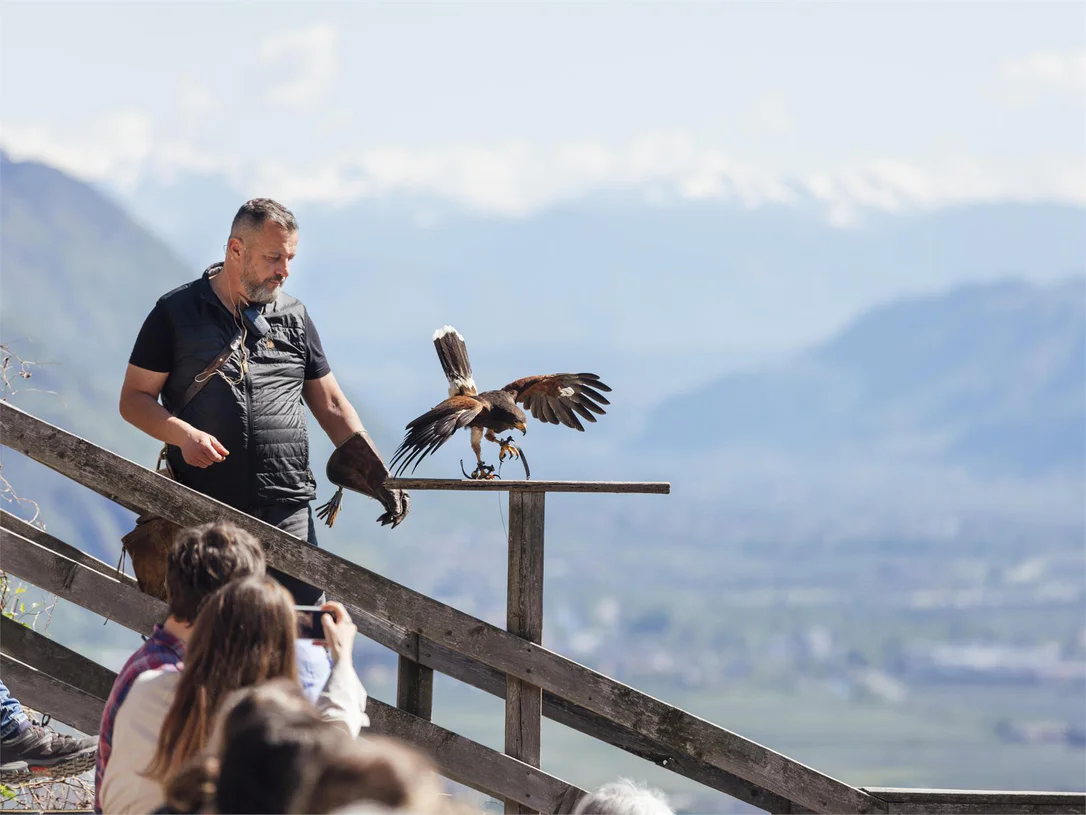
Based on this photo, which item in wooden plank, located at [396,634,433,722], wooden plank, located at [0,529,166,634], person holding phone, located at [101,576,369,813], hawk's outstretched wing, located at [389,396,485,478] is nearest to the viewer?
person holding phone, located at [101,576,369,813]

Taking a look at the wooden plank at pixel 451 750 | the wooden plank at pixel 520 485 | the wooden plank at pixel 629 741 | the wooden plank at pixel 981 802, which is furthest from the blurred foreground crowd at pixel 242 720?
the wooden plank at pixel 981 802

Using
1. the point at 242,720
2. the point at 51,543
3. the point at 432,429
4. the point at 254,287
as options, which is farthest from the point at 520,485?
the point at 242,720

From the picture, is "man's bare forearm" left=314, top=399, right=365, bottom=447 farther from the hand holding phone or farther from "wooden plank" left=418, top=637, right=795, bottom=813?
the hand holding phone

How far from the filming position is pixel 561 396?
562 cm

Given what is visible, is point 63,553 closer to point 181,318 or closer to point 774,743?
point 181,318

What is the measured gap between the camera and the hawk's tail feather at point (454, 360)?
217 inches

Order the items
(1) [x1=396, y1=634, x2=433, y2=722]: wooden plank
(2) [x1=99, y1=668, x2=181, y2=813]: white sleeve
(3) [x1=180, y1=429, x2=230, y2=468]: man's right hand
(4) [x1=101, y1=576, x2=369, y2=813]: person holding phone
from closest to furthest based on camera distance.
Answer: (4) [x1=101, y1=576, x2=369, y2=813]: person holding phone, (2) [x1=99, y1=668, x2=181, y2=813]: white sleeve, (3) [x1=180, y1=429, x2=230, y2=468]: man's right hand, (1) [x1=396, y1=634, x2=433, y2=722]: wooden plank

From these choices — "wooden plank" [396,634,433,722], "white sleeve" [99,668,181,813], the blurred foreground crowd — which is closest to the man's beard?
"wooden plank" [396,634,433,722]

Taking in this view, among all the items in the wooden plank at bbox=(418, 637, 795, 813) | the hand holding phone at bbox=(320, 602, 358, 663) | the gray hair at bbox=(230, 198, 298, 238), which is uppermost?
the gray hair at bbox=(230, 198, 298, 238)

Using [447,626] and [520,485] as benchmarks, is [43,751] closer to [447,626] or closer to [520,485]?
[447,626]

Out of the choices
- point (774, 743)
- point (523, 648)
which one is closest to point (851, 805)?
point (523, 648)

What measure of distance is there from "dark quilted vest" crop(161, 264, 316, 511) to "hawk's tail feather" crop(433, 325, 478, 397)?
74 cm

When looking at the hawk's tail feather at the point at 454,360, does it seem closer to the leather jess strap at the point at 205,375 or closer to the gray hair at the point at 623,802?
the leather jess strap at the point at 205,375

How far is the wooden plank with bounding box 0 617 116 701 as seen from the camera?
16.5ft
